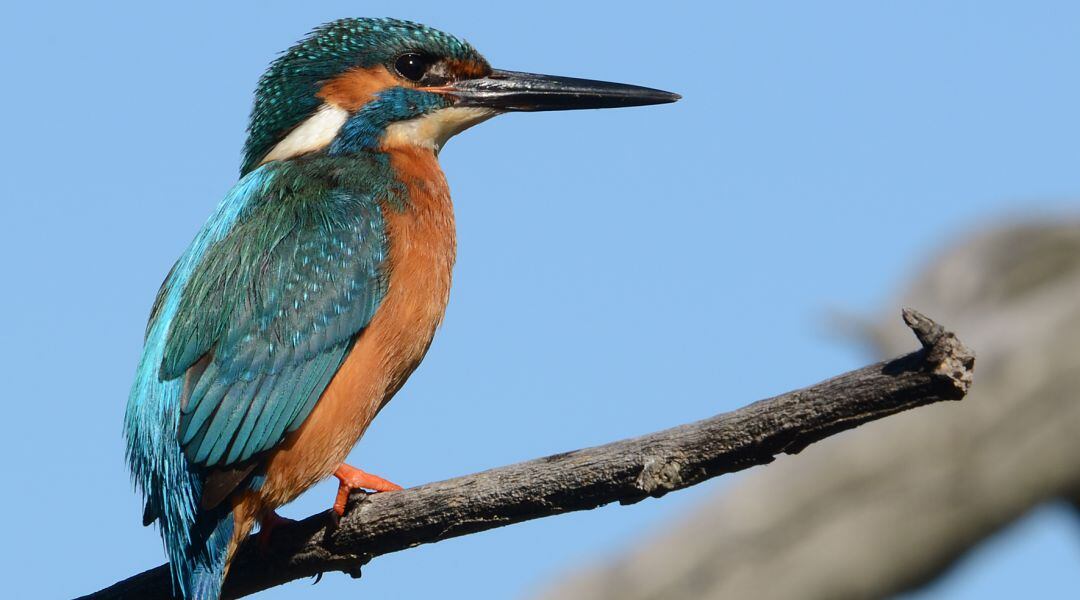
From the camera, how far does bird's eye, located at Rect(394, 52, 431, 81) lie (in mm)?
6145

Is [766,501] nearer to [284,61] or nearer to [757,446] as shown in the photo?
[284,61]

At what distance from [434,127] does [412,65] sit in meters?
0.27

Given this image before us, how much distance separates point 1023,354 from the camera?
8078 millimetres

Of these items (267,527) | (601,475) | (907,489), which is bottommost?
(601,475)

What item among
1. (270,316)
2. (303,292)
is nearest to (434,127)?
(303,292)

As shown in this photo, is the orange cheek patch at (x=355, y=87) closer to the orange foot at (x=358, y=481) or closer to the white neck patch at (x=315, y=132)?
the white neck patch at (x=315, y=132)

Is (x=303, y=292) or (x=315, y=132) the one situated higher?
(x=315, y=132)

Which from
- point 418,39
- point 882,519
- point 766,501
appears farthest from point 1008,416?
point 418,39

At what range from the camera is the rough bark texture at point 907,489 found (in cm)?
810

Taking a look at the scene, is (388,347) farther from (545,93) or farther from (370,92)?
(545,93)

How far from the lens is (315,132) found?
19.7 ft

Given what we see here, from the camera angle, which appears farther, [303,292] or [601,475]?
[303,292]

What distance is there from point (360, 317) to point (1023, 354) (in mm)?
4328

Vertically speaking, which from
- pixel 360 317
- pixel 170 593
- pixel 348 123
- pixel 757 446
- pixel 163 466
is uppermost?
pixel 348 123
